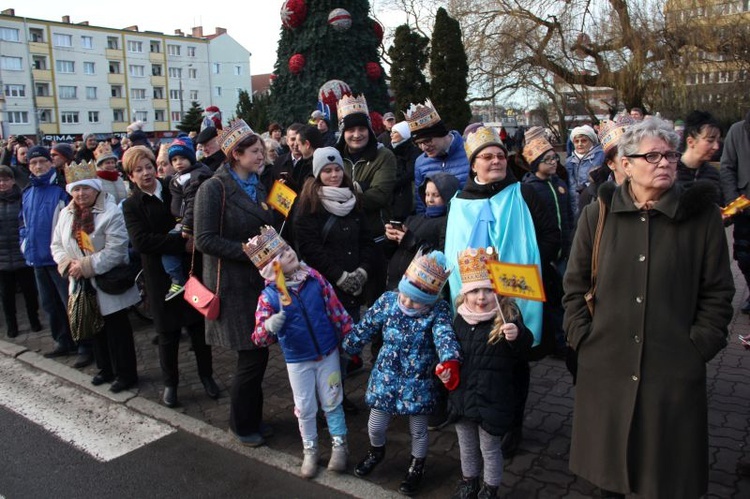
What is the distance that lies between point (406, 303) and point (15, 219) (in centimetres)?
581

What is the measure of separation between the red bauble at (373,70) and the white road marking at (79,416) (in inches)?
322

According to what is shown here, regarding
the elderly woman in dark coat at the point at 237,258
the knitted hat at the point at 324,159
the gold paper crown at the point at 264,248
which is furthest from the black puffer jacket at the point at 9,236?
the gold paper crown at the point at 264,248

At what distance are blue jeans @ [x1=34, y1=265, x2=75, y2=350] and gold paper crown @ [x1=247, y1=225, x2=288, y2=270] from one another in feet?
12.6

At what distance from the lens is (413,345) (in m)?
3.66

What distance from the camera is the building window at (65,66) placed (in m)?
66.3

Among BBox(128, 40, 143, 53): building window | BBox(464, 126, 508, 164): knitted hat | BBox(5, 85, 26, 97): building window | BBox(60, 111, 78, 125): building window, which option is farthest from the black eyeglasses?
BBox(128, 40, 143, 53): building window

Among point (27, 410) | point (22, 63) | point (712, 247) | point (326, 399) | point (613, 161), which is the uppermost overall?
point (22, 63)

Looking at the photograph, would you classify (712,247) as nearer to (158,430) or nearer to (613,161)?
(613,161)

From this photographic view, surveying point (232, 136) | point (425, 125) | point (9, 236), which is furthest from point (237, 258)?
point (9, 236)

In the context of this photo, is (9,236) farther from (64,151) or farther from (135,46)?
(135,46)

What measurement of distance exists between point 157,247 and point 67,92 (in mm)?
71935

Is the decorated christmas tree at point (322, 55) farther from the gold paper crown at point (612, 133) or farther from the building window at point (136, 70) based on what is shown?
the building window at point (136, 70)

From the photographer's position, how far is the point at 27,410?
523 centimetres

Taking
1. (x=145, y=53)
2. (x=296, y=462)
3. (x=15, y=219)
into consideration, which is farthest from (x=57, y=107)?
(x=296, y=462)
